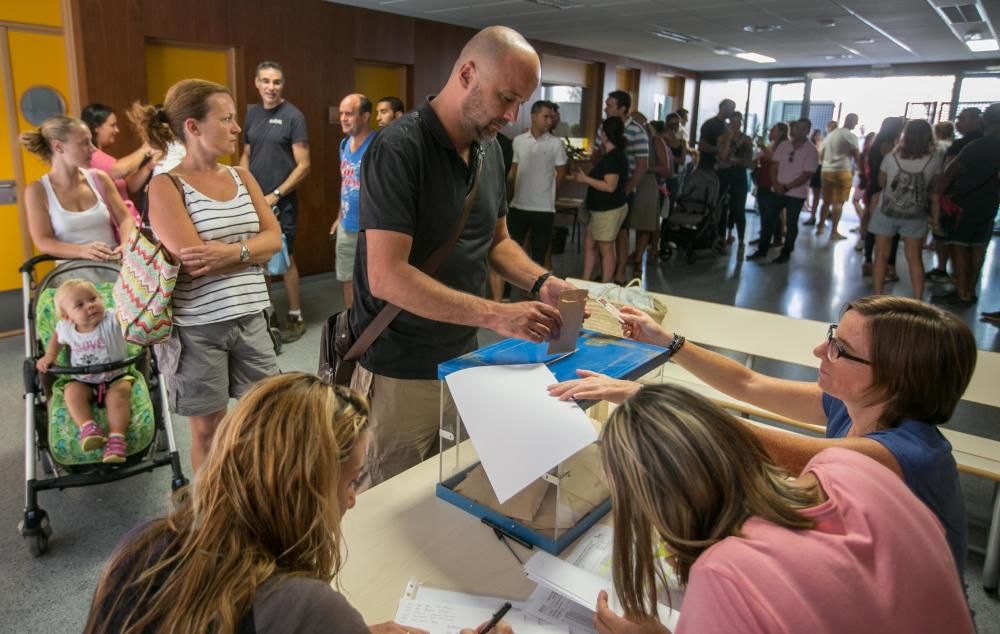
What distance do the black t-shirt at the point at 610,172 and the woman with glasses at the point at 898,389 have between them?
4680 millimetres

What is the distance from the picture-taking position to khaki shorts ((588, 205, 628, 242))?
238 inches

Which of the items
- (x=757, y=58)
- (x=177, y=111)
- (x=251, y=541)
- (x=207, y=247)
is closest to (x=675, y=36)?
(x=757, y=58)

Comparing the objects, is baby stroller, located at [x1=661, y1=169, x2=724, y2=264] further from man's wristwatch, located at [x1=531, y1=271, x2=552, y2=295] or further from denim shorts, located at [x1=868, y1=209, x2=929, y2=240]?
man's wristwatch, located at [x1=531, y1=271, x2=552, y2=295]

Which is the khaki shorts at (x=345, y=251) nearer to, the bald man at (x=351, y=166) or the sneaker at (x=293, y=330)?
the bald man at (x=351, y=166)

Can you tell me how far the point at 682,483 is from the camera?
895 millimetres

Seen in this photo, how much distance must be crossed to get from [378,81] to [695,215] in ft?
12.4

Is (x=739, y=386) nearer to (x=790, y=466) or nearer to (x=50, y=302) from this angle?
(x=790, y=466)

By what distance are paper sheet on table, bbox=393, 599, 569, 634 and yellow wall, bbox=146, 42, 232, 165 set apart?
5.19 m

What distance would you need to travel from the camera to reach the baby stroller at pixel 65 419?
2422mm

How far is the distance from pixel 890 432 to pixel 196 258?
192 centimetres

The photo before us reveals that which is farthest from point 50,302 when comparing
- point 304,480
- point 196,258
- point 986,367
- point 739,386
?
point 986,367

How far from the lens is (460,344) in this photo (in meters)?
1.89

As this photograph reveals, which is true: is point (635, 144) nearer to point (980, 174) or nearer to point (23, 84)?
point (980, 174)

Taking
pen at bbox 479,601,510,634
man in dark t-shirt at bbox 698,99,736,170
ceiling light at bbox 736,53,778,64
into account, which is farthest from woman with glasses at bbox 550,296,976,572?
ceiling light at bbox 736,53,778,64
